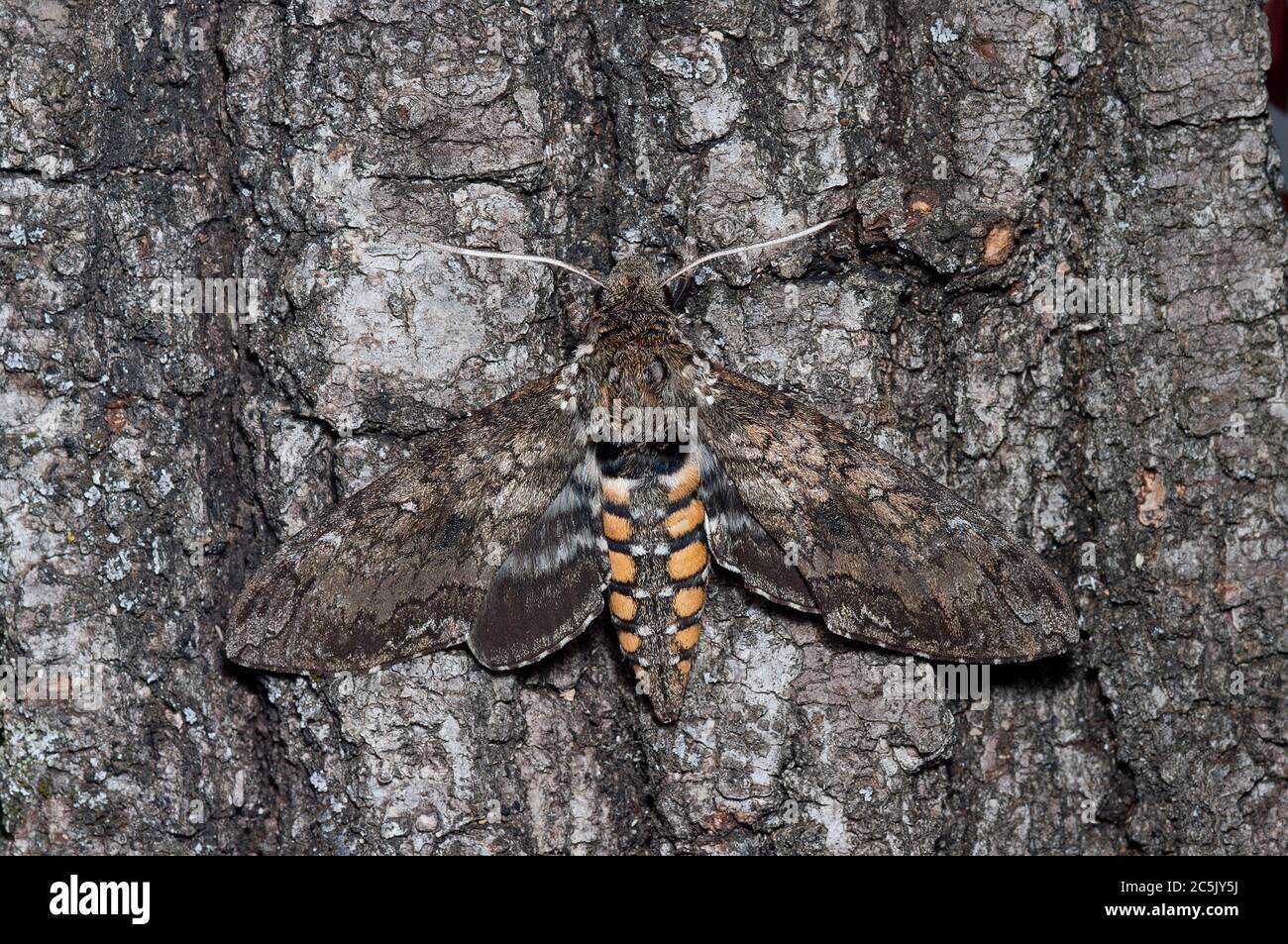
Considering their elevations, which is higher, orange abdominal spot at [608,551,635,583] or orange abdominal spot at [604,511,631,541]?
orange abdominal spot at [604,511,631,541]

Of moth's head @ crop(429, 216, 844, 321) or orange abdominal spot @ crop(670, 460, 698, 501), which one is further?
orange abdominal spot @ crop(670, 460, 698, 501)

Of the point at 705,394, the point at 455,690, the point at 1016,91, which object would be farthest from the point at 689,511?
the point at 1016,91

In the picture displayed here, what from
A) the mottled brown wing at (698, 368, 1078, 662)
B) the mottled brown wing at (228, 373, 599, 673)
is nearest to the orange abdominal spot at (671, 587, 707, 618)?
the mottled brown wing at (698, 368, 1078, 662)

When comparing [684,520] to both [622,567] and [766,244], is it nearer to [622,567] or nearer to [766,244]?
[622,567]

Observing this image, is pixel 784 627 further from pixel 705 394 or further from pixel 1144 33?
pixel 1144 33

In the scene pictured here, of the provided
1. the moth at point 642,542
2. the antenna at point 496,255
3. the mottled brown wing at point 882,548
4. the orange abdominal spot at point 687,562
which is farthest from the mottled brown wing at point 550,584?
the antenna at point 496,255

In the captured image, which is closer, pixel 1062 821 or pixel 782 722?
pixel 782 722

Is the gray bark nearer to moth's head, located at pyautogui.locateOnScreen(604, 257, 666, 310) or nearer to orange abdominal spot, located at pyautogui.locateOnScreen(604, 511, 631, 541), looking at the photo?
moth's head, located at pyautogui.locateOnScreen(604, 257, 666, 310)

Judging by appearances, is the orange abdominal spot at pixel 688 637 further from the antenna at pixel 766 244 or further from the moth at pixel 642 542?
the antenna at pixel 766 244

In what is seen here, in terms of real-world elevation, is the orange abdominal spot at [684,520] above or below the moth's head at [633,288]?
below
